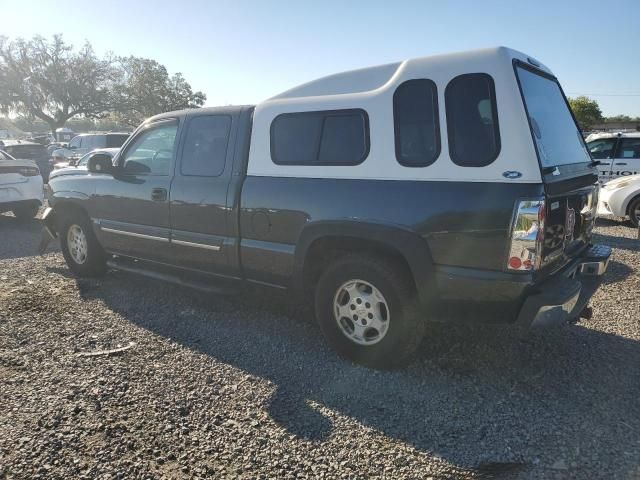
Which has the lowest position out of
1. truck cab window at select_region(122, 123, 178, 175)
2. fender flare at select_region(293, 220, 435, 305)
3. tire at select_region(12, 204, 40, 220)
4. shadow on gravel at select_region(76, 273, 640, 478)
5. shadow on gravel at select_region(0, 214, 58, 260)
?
shadow on gravel at select_region(0, 214, 58, 260)

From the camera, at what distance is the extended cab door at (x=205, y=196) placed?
164 inches

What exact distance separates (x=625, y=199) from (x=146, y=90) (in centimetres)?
5057

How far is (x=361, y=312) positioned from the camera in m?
3.52

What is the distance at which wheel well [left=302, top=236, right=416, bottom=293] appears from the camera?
332 centimetres

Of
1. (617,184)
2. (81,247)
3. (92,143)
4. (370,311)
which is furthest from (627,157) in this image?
(92,143)

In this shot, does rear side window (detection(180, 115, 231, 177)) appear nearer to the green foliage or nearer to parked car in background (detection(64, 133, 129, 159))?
parked car in background (detection(64, 133, 129, 159))

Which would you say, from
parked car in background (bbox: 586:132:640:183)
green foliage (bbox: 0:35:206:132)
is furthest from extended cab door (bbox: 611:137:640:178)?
green foliage (bbox: 0:35:206:132)

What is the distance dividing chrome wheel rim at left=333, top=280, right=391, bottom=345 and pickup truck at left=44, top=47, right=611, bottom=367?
0.01m

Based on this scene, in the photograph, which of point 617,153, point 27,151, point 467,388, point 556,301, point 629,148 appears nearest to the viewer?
point 556,301

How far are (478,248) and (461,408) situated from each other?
103 centimetres

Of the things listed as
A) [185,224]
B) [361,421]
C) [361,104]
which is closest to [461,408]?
[361,421]

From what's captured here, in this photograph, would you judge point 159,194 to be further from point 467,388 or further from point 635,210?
point 635,210

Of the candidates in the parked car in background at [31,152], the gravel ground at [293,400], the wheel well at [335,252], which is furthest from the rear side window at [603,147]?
the parked car in background at [31,152]

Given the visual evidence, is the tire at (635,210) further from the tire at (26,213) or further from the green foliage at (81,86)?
the green foliage at (81,86)
